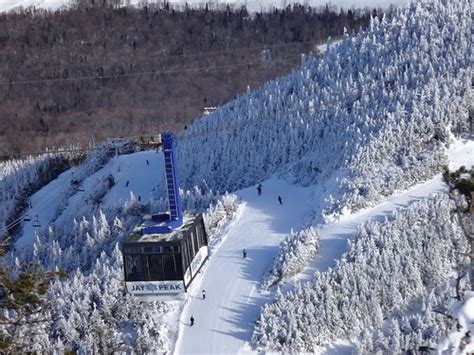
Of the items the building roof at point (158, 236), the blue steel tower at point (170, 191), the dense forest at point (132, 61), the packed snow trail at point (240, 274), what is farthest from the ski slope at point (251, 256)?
the dense forest at point (132, 61)

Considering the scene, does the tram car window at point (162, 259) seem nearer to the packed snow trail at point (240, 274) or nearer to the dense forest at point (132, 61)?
the packed snow trail at point (240, 274)

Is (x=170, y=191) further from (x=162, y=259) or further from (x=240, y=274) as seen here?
(x=240, y=274)

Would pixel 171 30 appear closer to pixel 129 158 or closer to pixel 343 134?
pixel 129 158

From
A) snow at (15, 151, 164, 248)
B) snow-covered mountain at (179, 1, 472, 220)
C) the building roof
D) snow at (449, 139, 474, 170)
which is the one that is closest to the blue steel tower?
the building roof

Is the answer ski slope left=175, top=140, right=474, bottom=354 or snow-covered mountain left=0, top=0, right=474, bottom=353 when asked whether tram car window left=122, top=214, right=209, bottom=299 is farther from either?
ski slope left=175, top=140, right=474, bottom=354

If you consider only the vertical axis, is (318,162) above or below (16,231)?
above

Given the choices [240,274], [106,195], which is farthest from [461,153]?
[106,195]

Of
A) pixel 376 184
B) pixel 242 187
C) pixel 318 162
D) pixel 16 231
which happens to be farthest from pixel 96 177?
pixel 376 184
